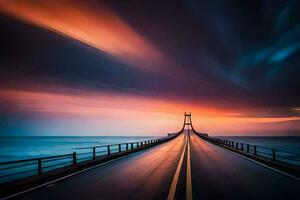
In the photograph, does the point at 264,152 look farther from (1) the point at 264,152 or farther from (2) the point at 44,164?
(2) the point at 44,164

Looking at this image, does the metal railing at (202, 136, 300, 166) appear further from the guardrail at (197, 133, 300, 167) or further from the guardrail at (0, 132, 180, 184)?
the guardrail at (0, 132, 180, 184)

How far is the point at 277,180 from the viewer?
12109 millimetres

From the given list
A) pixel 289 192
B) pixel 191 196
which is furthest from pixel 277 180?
pixel 191 196

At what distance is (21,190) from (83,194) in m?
2.66

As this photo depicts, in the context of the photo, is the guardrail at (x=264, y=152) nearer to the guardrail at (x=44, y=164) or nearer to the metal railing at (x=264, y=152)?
the metal railing at (x=264, y=152)

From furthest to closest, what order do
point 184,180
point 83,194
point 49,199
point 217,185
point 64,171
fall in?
point 64,171, point 184,180, point 217,185, point 83,194, point 49,199

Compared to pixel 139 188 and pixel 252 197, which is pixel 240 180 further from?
pixel 139 188

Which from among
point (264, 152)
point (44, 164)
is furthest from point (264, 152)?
point (44, 164)

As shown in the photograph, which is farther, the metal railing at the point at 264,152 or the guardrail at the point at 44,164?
the metal railing at the point at 264,152

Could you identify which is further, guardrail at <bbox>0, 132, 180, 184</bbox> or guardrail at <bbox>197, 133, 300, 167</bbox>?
guardrail at <bbox>197, 133, 300, 167</bbox>

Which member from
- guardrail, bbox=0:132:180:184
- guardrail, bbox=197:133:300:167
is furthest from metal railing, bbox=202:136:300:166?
guardrail, bbox=0:132:180:184

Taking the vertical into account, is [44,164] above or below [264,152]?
below

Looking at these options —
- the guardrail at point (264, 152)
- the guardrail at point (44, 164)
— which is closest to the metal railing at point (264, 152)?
the guardrail at point (264, 152)

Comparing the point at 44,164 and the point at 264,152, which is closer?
the point at 264,152
